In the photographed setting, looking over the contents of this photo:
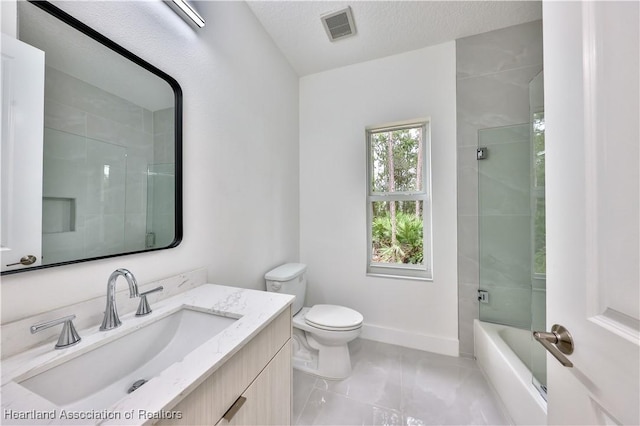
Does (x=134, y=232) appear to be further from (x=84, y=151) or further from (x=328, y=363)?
(x=328, y=363)

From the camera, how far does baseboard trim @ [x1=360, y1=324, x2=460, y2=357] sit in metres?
1.85

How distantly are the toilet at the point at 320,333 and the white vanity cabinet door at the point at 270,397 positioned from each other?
0.57 m

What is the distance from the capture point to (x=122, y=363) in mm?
729

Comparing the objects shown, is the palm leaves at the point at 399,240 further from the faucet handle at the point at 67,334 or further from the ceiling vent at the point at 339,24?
the faucet handle at the point at 67,334

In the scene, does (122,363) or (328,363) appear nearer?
(122,363)

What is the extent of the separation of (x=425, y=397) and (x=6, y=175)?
6.85 ft

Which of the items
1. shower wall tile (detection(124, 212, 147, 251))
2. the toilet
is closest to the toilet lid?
the toilet

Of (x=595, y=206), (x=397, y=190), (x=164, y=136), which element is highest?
(x=164, y=136)

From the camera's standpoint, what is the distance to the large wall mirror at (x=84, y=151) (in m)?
0.64

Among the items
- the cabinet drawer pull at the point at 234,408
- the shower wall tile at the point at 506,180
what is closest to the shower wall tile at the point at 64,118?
the cabinet drawer pull at the point at 234,408

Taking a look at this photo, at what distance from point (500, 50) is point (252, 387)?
2609mm

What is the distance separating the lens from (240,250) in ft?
4.86

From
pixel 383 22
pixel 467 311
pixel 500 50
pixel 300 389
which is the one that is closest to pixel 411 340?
pixel 467 311

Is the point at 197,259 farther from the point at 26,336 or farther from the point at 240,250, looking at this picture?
the point at 26,336
